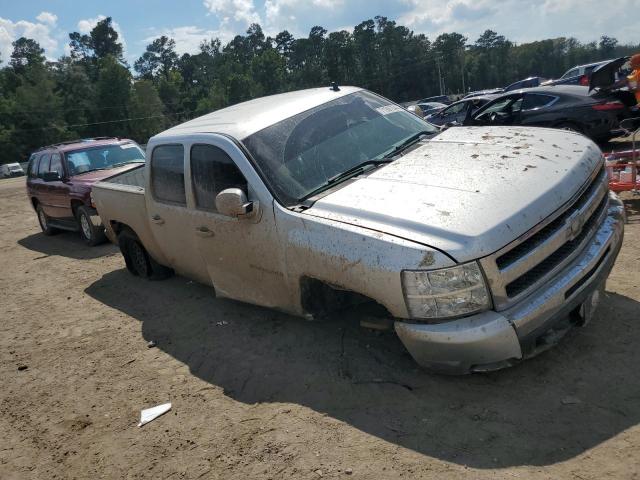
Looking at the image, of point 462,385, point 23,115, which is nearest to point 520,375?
point 462,385

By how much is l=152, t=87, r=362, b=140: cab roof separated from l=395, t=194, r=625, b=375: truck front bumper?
2.07m

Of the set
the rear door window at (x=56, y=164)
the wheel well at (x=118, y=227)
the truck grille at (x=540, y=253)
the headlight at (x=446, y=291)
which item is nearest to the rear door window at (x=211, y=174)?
the headlight at (x=446, y=291)

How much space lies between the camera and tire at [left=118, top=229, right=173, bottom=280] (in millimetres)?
6402

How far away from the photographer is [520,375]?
3262mm

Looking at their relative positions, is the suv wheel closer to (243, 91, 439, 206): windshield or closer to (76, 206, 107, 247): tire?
(76, 206, 107, 247): tire

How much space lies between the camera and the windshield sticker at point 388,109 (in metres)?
4.74

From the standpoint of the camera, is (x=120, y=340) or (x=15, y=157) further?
(x=15, y=157)

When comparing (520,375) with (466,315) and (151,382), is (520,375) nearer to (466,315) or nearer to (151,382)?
(466,315)

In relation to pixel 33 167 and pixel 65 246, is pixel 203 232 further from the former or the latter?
pixel 33 167

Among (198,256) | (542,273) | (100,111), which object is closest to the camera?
(542,273)

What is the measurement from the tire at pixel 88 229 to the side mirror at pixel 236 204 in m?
6.01

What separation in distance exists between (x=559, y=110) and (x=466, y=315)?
26.2ft

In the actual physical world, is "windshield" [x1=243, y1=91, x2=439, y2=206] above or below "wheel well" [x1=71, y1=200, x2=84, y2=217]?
above

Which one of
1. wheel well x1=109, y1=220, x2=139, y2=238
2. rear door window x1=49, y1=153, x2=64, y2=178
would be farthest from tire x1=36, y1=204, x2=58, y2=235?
wheel well x1=109, y1=220, x2=139, y2=238
